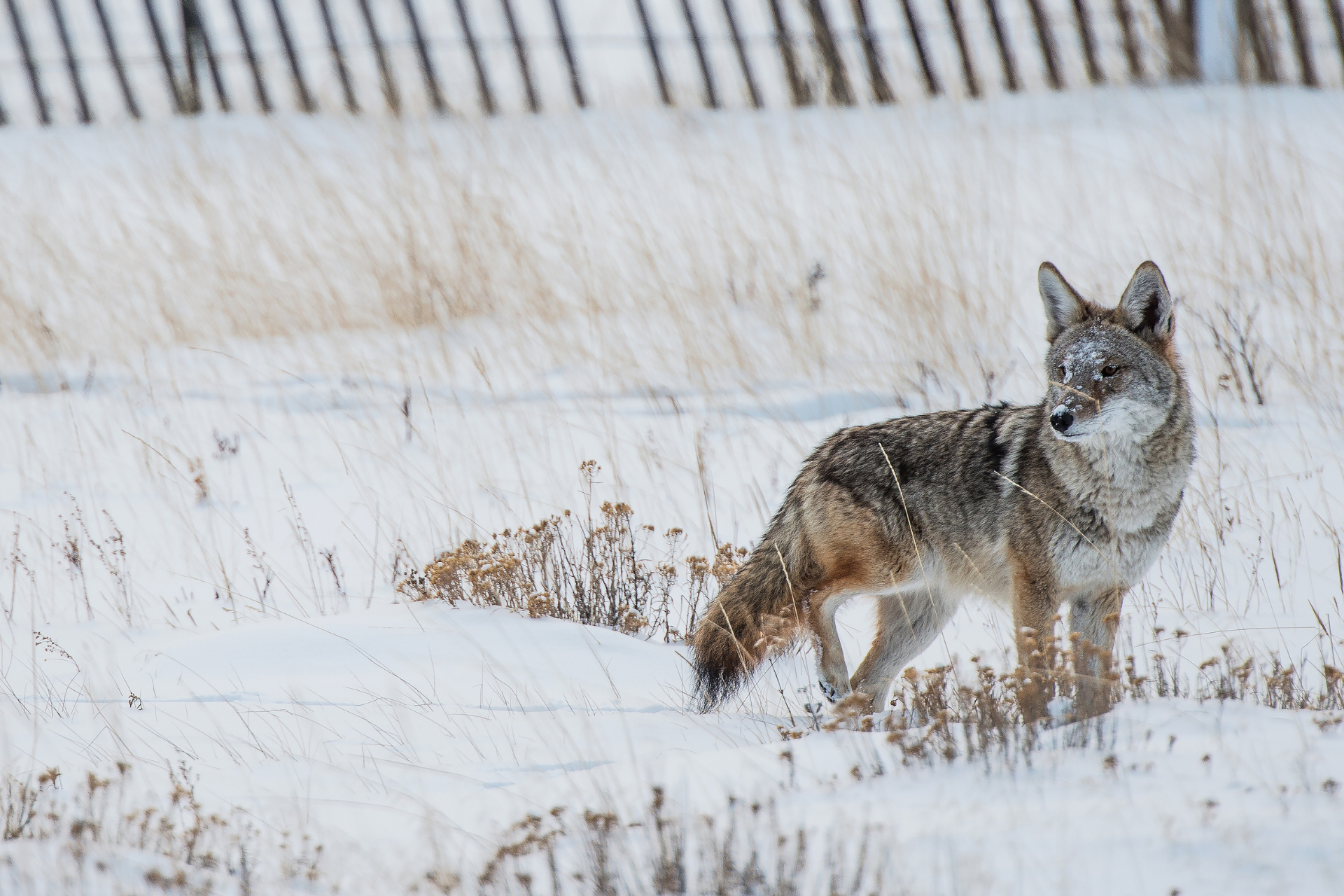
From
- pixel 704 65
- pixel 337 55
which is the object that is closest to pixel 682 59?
pixel 704 65

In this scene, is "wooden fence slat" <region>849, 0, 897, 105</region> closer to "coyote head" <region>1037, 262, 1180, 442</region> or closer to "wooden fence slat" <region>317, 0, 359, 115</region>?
"wooden fence slat" <region>317, 0, 359, 115</region>

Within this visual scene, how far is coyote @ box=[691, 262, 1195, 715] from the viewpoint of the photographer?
352 cm

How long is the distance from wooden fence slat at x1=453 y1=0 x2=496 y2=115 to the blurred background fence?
0.05 ft

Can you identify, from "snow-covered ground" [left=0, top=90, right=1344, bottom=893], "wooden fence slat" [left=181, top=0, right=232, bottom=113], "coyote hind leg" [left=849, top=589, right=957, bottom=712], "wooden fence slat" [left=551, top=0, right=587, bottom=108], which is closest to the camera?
"snow-covered ground" [left=0, top=90, right=1344, bottom=893]

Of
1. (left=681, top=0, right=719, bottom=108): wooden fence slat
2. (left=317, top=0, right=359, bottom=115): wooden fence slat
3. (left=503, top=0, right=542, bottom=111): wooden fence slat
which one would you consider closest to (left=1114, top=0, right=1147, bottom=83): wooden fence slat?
(left=681, top=0, right=719, bottom=108): wooden fence slat

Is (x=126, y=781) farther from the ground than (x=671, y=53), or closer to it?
closer to it

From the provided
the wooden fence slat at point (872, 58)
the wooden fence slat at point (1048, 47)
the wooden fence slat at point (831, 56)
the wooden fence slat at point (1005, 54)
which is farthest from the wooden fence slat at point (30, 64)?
the wooden fence slat at point (1048, 47)

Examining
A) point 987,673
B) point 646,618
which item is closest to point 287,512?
point 646,618

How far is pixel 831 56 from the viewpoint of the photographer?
10.8 m

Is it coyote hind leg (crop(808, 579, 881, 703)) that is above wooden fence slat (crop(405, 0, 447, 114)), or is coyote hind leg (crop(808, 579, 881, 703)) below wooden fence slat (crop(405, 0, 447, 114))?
below

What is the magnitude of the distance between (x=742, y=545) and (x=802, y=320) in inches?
99.1

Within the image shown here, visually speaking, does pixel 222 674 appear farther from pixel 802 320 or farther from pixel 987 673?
pixel 802 320

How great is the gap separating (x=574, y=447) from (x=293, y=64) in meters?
7.21

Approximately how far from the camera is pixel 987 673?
2.75 m
